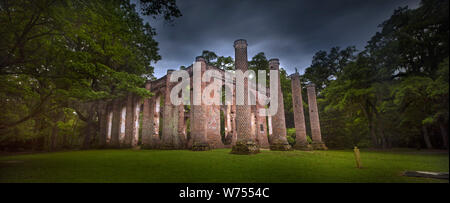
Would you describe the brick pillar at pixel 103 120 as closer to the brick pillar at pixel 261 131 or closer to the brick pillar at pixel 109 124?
the brick pillar at pixel 109 124

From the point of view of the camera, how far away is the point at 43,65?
7559mm

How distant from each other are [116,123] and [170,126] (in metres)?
8.53

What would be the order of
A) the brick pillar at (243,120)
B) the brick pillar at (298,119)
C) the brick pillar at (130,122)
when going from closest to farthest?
1. the brick pillar at (243,120)
2. the brick pillar at (298,119)
3. the brick pillar at (130,122)

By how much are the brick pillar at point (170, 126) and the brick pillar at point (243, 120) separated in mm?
8028

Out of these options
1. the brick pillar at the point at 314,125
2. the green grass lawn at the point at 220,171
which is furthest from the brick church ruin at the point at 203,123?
the green grass lawn at the point at 220,171

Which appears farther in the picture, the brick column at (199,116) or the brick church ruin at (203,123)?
the brick column at (199,116)

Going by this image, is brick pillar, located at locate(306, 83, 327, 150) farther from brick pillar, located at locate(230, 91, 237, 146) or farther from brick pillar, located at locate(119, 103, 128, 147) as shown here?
brick pillar, located at locate(119, 103, 128, 147)

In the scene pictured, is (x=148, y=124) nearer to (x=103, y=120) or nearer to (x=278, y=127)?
(x=103, y=120)

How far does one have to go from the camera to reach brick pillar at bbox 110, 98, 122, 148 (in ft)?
63.7

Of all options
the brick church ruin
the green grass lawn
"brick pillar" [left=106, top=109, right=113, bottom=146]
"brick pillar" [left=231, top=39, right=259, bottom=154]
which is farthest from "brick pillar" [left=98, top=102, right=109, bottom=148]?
"brick pillar" [left=231, top=39, right=259, bottom=154]

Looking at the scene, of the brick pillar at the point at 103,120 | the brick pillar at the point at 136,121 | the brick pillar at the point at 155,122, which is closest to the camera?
the brick pillar at the point at 155,122

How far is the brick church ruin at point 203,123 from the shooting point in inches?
436

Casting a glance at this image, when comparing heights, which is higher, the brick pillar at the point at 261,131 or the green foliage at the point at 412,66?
the green foliage at the point at 412,66
